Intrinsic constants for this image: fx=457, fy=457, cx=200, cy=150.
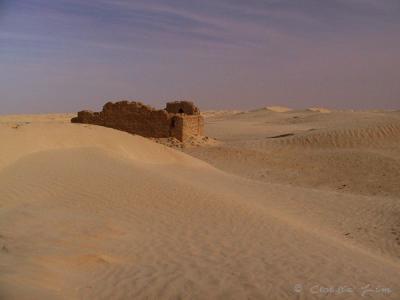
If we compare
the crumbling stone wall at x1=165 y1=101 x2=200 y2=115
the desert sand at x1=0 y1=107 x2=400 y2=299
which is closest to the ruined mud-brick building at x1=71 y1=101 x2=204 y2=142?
the crumbling stone wall at x1=165 y1=101 x2=200 y2=115

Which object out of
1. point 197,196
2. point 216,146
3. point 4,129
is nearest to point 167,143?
point 216,146

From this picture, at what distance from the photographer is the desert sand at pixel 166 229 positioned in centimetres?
512

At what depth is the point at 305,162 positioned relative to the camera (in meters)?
19.4

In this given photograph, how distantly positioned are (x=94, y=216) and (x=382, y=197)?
9138mm

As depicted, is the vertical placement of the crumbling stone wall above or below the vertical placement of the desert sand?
above

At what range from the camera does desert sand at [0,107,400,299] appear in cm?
512

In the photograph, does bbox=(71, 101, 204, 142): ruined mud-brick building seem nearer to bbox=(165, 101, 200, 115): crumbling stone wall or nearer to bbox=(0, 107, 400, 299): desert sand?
bbox=(165, 101, 200, 115): crumbling stone wall

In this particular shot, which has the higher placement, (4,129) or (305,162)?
(4,129)

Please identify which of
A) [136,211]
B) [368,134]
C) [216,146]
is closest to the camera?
[136,211]

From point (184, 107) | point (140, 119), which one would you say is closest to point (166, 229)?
point (140, 119)

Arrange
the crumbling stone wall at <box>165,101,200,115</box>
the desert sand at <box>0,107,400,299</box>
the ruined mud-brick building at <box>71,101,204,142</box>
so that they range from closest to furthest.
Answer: the desert sand at <box>0,107,400,299</box>
the ruined mud-brick building at <box>71,101,204,142</box>
the crumbling stone wall at <box>165,101,200,115</box>

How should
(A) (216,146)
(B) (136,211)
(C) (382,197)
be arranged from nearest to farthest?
(B) (136,211)
(C) (382,197)
(A) (216,146)

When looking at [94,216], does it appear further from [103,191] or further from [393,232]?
[393,232]

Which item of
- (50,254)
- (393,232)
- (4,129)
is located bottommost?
(393,232)
